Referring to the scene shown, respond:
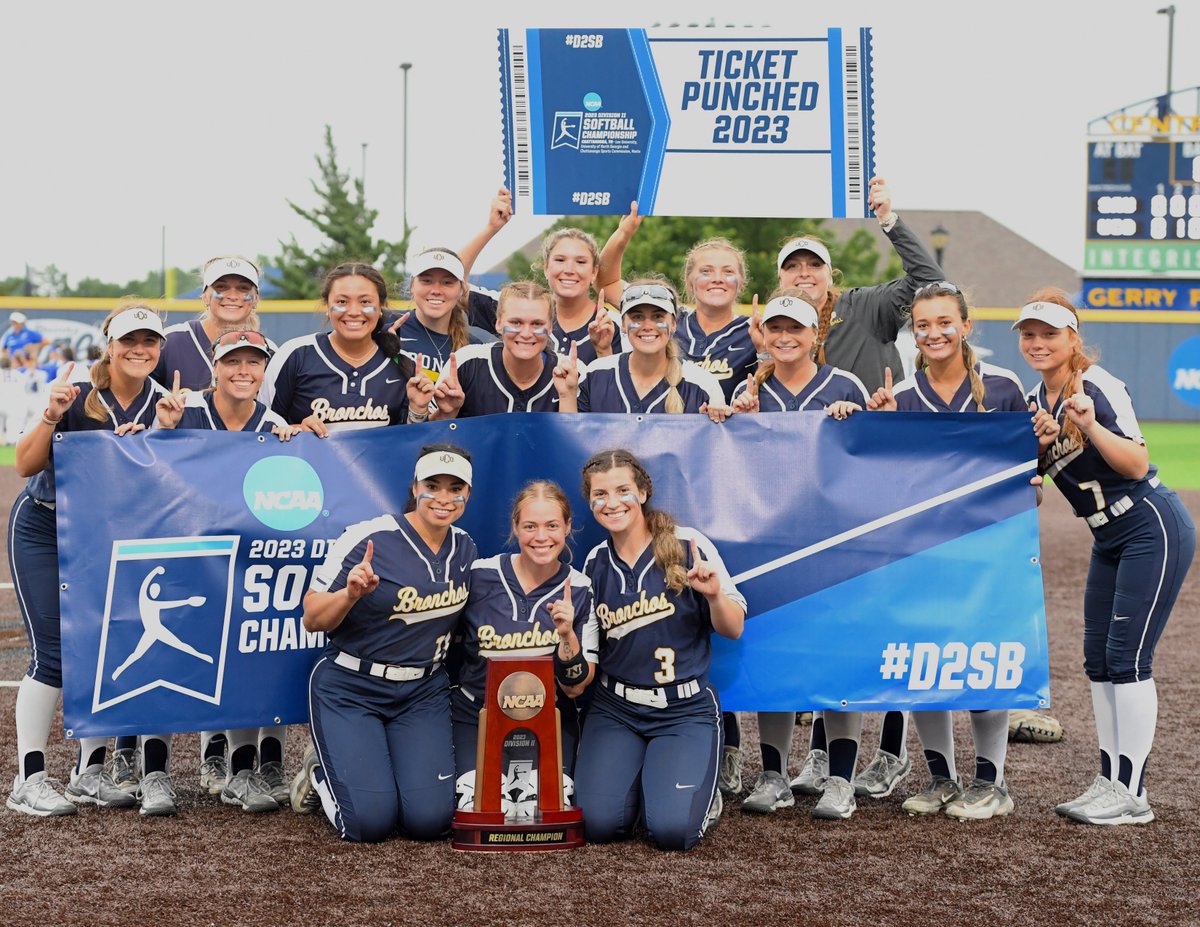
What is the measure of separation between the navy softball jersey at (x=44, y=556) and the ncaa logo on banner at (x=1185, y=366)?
31.1 m

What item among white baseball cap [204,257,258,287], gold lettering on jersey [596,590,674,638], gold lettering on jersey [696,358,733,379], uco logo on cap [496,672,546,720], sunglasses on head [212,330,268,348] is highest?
white baseball cap [204,257,258,287]

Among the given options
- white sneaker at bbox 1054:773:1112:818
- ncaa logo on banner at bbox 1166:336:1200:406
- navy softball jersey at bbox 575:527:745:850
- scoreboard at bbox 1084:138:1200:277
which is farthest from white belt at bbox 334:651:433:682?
ncaa logo on banner at bbox 1166:336:1200:406

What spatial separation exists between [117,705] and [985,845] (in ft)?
10.6

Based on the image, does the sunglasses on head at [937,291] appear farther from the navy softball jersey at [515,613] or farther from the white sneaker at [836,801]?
the white sneaker at [836,801]

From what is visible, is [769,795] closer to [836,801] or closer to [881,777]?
[836,801]

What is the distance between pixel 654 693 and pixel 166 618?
1.89 metres

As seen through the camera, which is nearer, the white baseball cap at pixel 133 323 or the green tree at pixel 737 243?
the white baseball cap at pixel 133 323

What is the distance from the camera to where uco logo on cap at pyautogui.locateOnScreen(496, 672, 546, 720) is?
496cm

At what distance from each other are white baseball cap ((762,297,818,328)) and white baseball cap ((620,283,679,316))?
0.38 meters

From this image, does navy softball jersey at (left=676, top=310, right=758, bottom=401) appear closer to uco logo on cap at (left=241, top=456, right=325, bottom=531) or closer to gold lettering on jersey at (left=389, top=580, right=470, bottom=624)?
gold lettering on jersey at (left=389, top=580, right=470, bottom=624)

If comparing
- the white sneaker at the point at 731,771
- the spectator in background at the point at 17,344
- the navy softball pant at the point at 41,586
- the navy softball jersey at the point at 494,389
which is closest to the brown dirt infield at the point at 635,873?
the white sneaker at the point at 731,771

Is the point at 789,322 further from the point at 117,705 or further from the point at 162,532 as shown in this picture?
the point at 117,705

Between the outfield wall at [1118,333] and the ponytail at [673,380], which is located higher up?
the outfield wall at [1118,333]

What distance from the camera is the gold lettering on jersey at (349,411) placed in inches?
227
